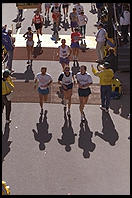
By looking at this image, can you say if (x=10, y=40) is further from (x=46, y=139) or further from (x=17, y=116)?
(x=46, y=139)

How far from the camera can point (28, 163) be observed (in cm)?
1165

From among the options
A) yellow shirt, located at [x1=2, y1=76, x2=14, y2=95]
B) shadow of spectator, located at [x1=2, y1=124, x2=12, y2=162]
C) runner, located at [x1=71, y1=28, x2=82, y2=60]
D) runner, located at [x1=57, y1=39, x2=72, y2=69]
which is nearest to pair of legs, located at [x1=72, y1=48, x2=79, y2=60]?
runner, located at [x1=71, y1=28, x2=82, y2=60]

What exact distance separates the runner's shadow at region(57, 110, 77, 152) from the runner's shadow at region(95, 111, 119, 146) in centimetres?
77

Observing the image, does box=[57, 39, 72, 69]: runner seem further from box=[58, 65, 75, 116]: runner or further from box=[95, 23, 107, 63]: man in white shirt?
box=[58, 65, 75, 116]: runner

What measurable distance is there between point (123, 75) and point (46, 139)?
18.9 ft

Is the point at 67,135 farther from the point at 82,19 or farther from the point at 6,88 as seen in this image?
the point at 82,19

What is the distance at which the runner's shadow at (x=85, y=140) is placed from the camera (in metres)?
12.3

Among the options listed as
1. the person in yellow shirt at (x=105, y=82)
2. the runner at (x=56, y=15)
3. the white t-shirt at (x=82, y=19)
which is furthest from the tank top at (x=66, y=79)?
the runner at (x=56, y=15)

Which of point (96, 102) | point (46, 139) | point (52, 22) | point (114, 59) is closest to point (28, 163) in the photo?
point (46, 139)

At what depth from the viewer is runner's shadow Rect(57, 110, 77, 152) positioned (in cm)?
1260

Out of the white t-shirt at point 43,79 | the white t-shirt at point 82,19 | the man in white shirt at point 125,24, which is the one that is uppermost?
the white t-shirt at point 82,19

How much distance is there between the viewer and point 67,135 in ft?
42.9

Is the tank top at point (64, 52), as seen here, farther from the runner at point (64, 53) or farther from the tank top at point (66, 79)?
the tank top at point (66, 79)

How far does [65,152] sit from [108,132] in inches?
67.6
